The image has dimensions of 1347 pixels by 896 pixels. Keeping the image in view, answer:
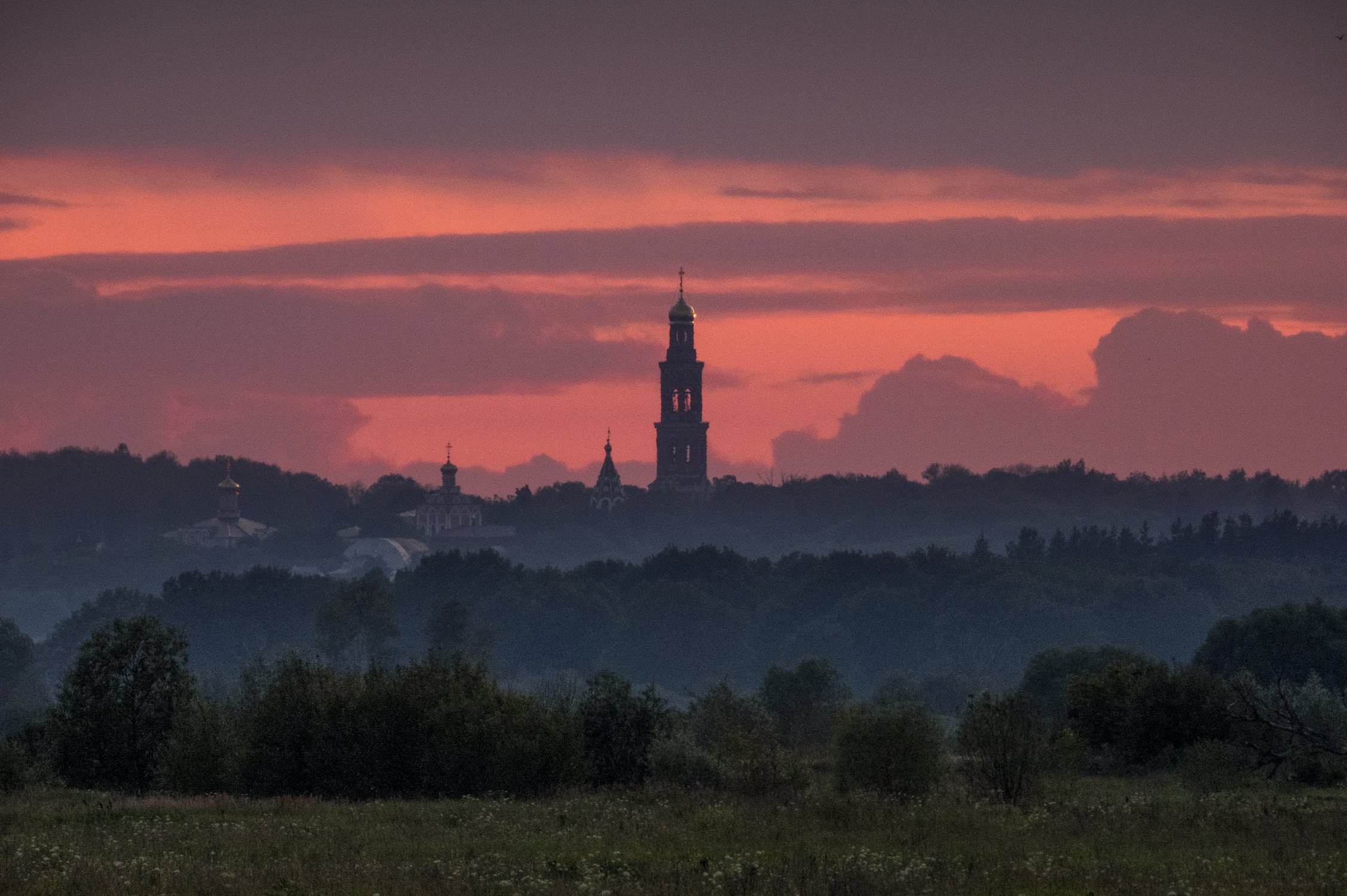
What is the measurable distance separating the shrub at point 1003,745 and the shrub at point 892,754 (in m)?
2.65

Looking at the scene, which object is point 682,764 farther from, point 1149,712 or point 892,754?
point 1149,712

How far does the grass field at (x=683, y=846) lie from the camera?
3123 centimetres

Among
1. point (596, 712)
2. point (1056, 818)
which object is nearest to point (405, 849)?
point (1056, 818)

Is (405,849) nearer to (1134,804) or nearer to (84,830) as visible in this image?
(84,830)

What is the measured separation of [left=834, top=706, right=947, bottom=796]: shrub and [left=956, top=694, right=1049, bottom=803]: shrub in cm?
265

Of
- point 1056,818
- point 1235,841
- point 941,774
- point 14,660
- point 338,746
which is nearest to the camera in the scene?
point 1235,841

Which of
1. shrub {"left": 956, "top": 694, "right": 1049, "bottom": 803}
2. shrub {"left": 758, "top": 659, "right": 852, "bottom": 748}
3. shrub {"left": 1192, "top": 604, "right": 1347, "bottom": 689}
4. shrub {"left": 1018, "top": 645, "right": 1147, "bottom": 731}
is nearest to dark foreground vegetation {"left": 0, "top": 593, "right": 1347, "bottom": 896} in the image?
shrub {"left": 956, "top": 694, "right": 1049, "bottom": 803}

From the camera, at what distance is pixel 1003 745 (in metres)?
42.9

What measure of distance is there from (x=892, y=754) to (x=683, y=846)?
12613 mm

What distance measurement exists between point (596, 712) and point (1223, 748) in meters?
15.9

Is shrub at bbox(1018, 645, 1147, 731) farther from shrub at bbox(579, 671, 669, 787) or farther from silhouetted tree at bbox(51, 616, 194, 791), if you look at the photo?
silhouetted tree at bbox(51, 616, 194, 791)

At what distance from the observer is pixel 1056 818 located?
124 ft

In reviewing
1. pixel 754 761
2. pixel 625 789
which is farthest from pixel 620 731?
pixel 754 761

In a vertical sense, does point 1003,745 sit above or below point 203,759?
above
